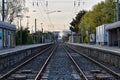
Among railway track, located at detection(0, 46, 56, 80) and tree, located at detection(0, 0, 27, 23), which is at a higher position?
tree, located at detection(0, 0, 27, 23)

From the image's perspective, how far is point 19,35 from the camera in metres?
89.1

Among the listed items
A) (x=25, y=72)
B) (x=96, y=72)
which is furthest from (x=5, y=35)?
(x=96, y=72)

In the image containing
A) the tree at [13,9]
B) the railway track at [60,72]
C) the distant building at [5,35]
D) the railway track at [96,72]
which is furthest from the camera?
the tree at [13,9]

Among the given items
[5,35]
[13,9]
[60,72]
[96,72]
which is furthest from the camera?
[13,9]

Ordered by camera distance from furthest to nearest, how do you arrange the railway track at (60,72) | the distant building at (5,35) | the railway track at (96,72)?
the distant building at (5,35)
the railway track at (60,72)
the railway track at (96,72)

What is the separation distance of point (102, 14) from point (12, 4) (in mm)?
24372

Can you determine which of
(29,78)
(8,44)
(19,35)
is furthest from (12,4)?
(29,78)

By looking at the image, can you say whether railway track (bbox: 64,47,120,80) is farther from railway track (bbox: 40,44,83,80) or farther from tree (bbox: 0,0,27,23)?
tree (bbox: 0,0,27,23)

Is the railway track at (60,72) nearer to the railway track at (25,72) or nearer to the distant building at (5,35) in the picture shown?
the railway track at (25,72)

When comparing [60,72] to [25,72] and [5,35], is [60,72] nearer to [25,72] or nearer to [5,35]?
[25,72]

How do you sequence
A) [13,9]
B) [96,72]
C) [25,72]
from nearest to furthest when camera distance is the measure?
[96,72] → [25,72] → [13,9]

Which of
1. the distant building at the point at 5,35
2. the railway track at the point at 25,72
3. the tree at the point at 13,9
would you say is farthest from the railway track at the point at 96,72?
the tree at the point at 13,9

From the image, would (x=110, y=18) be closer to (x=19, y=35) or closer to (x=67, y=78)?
(x=19, y=35)

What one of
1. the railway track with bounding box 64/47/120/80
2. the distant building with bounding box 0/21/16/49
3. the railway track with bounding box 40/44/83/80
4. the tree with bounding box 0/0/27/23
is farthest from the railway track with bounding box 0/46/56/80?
the tree with bounding box 0/0/27/23
